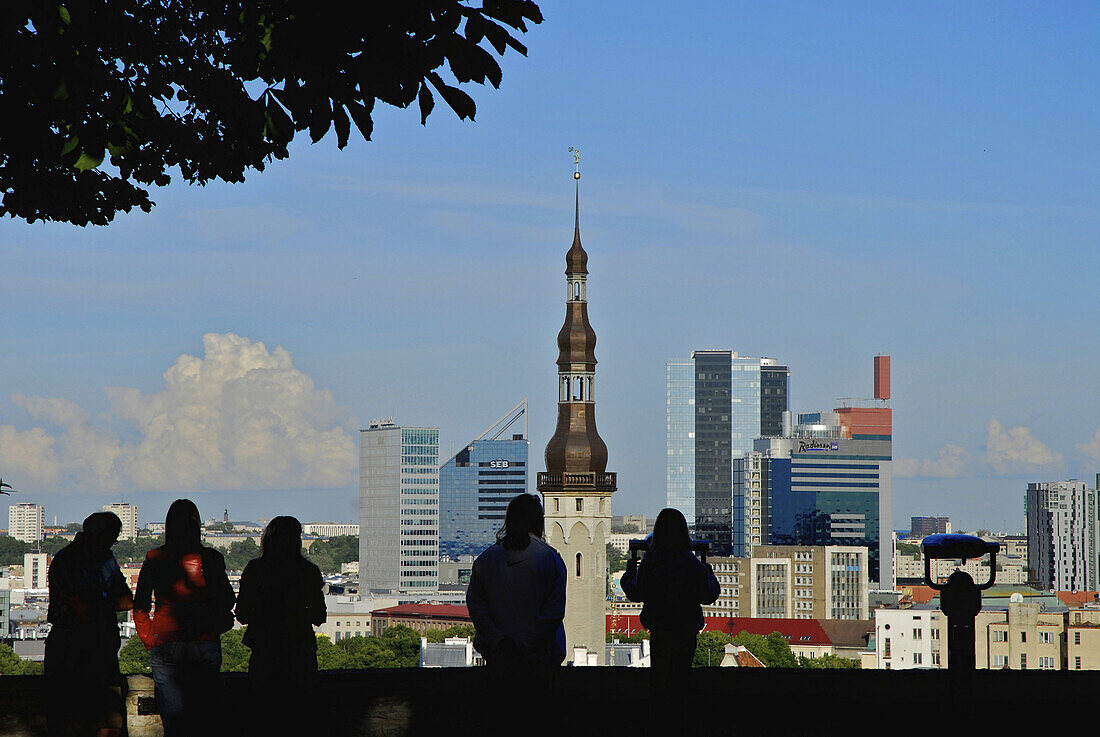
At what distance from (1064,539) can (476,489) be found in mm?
74125

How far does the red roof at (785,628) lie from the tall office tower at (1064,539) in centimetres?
5694

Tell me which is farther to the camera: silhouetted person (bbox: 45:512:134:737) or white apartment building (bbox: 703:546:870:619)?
white apartment building (bbox: 703:546:870:619)

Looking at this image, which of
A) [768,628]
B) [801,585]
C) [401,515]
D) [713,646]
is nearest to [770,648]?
[713,646]

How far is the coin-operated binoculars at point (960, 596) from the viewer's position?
24.3 feet

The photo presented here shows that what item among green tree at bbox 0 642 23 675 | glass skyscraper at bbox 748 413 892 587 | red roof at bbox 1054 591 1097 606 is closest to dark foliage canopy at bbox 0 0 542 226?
green tree at bbox 0 642 23 675

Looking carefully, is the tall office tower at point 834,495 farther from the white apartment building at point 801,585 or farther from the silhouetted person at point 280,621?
the silhouetted person at point 280,621

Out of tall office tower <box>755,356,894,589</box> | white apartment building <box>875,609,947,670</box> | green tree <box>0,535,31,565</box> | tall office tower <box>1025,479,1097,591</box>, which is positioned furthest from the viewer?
tall office tower <box>755,356,894,589</box>

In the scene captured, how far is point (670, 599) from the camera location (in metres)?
6.80

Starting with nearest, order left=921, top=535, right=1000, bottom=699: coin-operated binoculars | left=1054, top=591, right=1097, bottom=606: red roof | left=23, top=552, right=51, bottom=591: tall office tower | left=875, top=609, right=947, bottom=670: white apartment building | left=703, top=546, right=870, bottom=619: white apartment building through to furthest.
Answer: left=921, top=535, right=1000, bottom=699: coin-operated binoculars, left=875, top=609, right=947, bottom=670: white apartment building, left=1054, top=591, right=1097, bottom=606: red roof, left=703, top=546, right=870, bottom=619: white apartment building, left=23, top=552, right=51, bottom=591: tall office tower

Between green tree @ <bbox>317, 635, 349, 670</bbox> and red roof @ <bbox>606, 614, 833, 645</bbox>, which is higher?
green tree @ <bbox>317, 635, 349, 670</bbox>

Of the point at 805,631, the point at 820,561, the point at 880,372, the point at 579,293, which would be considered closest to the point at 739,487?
the point at 880,372

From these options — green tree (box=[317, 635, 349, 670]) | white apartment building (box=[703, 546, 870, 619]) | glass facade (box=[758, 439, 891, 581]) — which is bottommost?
white apartment building (box=[703, 546, 870, 619])

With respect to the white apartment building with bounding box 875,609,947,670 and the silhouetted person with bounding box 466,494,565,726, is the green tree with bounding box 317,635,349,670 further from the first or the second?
the silhouetted person with bounding box 466,494,565,726

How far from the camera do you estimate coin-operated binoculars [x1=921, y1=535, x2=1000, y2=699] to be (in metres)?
7.39
